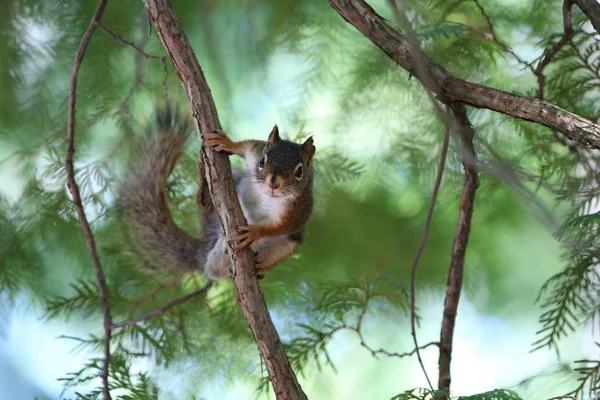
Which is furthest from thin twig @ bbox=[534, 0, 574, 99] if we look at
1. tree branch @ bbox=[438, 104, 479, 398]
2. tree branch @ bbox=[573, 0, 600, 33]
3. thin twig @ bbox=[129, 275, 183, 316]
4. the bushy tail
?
thin twig @ bbox=[129, 275, 183, 316]

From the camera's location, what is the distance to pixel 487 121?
1.71 meters

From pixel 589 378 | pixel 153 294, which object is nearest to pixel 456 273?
pixel 589 378

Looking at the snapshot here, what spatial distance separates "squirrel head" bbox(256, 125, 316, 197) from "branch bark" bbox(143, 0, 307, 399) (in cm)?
17

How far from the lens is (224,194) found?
1201 mm

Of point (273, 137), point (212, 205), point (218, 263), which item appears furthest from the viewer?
point (218, 263)

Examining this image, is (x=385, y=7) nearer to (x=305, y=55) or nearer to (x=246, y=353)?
(x=305, y=55)

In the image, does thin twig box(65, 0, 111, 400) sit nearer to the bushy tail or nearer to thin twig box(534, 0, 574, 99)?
the bushy tail

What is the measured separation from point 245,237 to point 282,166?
0.73 ft

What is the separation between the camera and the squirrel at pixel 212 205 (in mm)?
1438

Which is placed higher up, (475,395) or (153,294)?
(153,294)

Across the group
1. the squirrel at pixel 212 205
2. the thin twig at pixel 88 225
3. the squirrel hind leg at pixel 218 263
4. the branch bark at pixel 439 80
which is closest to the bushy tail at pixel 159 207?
the squirrel at pixel 212 205

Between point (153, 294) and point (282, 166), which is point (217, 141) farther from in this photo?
point (153, 294)

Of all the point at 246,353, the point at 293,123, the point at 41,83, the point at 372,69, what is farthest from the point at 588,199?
the point at 41,83

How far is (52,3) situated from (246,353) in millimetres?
1105
